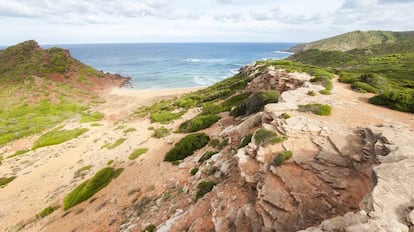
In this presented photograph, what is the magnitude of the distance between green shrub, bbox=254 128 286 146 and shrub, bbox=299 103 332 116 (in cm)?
391

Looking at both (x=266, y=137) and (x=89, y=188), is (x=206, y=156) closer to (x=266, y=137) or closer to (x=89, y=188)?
(x=266, y=137)

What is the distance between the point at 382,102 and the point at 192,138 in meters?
15.8

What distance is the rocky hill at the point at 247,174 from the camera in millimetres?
8438

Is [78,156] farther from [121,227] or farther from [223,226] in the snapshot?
[223,226]

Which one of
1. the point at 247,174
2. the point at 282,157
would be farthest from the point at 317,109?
the point at 247,174

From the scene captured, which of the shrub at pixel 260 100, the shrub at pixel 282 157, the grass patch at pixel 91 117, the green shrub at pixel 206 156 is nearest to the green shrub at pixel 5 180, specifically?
the grass patch at pixel 91 117

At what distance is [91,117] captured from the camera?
4534 centimetres

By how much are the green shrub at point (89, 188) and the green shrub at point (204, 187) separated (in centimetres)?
1027

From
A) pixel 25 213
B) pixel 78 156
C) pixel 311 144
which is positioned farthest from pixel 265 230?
pixel 78 156

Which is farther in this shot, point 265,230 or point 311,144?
point 311,144

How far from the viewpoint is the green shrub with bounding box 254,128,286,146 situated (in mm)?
11906

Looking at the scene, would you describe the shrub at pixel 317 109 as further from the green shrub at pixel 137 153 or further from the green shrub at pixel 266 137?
the green shrub at pixel 137 153

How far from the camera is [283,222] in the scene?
865 cm

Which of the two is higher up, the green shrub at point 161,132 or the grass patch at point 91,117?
the green shrub at point 161,132
